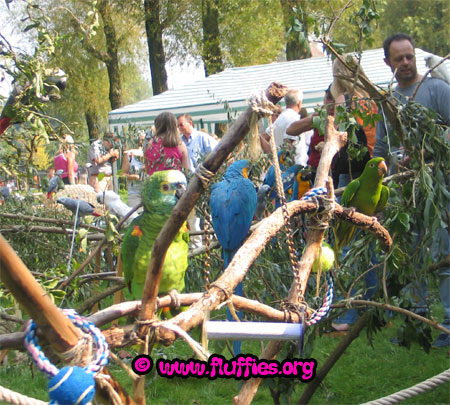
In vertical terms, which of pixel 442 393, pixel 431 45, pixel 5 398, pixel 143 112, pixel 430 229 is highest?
pixel 431 45

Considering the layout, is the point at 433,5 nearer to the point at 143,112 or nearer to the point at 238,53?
the point at 238,53

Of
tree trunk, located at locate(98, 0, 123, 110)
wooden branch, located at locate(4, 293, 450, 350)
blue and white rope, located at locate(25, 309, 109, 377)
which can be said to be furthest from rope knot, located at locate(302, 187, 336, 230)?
tree trunk, located at locate(98, 0, 123, 110)

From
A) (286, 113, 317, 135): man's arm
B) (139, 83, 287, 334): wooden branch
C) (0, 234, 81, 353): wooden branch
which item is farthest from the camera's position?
(286, 113, 317, 135): man's arm

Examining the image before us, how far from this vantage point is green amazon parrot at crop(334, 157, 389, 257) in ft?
6.99

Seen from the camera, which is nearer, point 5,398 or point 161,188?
point 5,398

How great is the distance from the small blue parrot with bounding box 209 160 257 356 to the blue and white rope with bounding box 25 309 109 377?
153cm

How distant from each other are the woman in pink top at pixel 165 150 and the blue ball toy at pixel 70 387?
7.59 ft

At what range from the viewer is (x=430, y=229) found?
1808mm

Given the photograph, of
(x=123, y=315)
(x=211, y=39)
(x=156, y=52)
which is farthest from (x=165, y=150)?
(x=211, y=39)

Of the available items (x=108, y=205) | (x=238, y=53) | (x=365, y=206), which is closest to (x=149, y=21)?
(x=238, y=53)

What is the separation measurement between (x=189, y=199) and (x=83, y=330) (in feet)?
0.92

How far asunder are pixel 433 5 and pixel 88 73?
10.4 metres

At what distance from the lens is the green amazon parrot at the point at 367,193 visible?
2.13 metres

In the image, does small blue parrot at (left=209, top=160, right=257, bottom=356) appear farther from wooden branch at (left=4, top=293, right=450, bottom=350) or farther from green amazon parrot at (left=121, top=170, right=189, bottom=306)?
wooden branch at (left=4, top=293, right=450, bottom=350)
